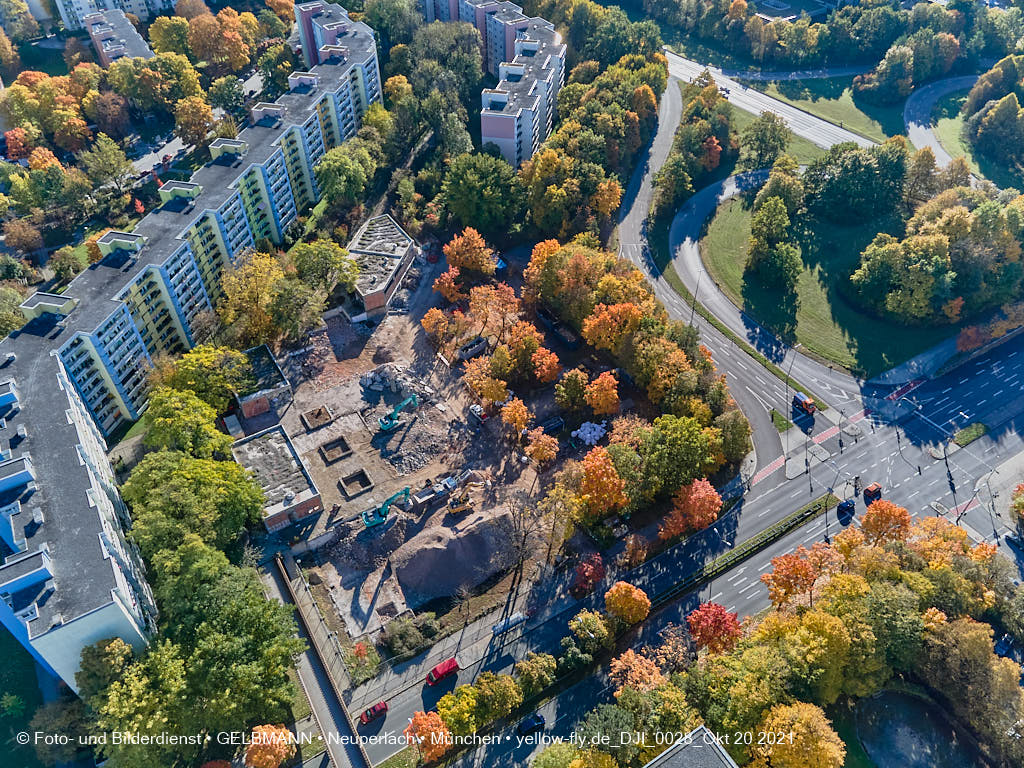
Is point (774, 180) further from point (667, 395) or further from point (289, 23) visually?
point (289, 23)

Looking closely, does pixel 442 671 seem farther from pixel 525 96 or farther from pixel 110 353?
pixel 525 96

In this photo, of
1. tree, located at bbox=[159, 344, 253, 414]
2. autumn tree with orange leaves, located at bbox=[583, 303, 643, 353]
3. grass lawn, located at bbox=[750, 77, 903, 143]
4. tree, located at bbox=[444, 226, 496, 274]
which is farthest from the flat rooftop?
grass lawn, located at bbox=[750, 77, 903, 143]

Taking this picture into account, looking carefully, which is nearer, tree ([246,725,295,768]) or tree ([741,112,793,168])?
tree ([246,725,295,768])

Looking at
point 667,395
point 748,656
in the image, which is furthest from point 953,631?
point 667,395

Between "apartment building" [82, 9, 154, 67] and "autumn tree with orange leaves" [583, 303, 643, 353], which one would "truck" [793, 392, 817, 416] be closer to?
"autumn tree with orange leaves" [583, 303, 643, 353]

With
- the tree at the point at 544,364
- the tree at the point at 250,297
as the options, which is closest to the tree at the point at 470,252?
the tree at the point at 544,364

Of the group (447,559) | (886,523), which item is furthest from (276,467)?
(886,523)

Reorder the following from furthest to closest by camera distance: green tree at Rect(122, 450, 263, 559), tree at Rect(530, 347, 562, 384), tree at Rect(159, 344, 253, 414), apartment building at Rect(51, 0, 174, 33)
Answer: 1. apartment building at Rect(51, 0, 174, 33)
2. tree at Rect(530, 347, 562, 384)
3. tree at Rect(159, 344, 253, 414)
4. green tree at Rect(122, 450, 263, 559)
